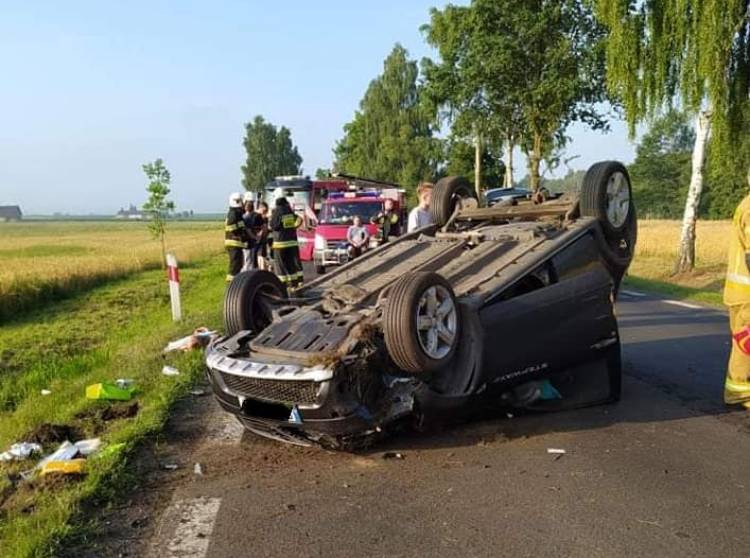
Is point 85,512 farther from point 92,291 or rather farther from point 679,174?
point 679,174

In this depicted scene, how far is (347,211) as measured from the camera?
671 inches

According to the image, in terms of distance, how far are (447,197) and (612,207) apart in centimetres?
175

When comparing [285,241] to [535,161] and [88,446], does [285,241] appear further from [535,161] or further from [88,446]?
[535,161]

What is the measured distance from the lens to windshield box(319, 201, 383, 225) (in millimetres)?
16797

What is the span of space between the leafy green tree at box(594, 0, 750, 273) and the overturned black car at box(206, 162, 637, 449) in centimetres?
1057

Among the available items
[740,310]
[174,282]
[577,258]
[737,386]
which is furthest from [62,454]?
[174,282]

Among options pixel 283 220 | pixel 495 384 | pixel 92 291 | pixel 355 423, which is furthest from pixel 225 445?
pixel 92 291

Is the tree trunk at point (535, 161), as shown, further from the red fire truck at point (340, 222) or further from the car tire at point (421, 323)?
the car tire at point (421, 323)

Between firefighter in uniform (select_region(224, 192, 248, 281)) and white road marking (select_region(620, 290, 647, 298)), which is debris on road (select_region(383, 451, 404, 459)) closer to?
firefighter in uniform (select_region(224, 192, 248, 281))

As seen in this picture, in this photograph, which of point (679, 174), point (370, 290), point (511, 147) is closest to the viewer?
point (370, 290)

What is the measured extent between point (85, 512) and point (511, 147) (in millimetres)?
26321

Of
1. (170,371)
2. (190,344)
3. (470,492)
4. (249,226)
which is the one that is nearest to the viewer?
(470,492)

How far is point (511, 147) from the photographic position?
2834cm

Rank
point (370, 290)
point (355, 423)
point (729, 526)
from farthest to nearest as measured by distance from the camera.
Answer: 1. point (370, 290)
2. point (355, 423)
3. point (729, 526)
